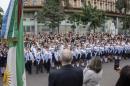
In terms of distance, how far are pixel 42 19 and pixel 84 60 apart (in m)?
26.1

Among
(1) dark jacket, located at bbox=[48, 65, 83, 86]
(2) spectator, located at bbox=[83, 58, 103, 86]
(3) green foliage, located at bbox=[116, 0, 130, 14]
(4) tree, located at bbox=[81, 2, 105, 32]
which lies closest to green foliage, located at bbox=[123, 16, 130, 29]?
(3) green foliage, located at bbox=[116, 0, 130, 14]

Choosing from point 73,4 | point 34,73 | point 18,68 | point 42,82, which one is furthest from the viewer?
point 73,4

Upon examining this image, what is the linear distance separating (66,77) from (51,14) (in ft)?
146

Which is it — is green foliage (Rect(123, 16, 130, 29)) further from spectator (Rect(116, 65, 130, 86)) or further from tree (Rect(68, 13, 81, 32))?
spectator (Rect(116, 65, 130, 86))

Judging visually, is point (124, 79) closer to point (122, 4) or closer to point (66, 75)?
point (66, 75)

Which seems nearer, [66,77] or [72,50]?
[66,77]

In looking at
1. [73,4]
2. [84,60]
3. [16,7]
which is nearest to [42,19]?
[73,4]

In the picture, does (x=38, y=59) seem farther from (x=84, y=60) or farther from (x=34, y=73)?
(x=84, y=60)

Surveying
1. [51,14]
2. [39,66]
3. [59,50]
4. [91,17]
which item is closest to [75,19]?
[91,17]

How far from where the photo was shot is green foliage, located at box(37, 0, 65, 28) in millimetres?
50688

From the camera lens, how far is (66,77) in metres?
6.49

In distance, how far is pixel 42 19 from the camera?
170ft

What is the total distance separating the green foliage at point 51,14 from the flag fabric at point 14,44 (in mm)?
43025

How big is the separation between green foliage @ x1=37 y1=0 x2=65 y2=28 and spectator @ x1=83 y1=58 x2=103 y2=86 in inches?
1692
